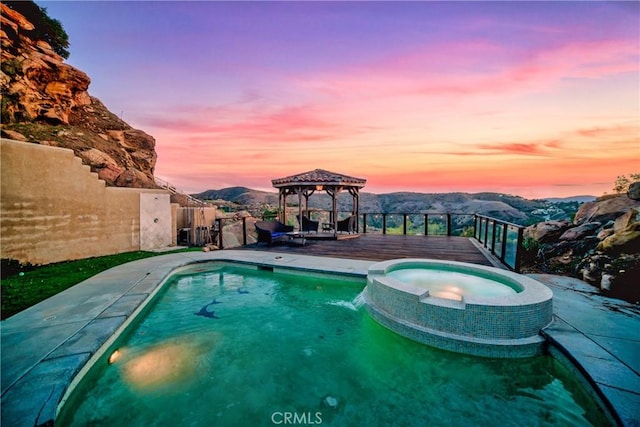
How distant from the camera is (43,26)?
20.0 m

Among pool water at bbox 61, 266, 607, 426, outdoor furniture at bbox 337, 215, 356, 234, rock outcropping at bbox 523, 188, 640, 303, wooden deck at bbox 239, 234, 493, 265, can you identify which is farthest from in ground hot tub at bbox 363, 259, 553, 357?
outdoor furniture at bbox 337, 215, 356, 234

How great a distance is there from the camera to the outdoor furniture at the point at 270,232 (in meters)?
9.88

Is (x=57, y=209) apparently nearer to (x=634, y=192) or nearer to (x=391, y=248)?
(x=391, y=248)

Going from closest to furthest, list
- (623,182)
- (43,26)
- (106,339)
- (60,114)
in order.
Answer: (106,339) → (623,182) → (60,114) → (43,26)

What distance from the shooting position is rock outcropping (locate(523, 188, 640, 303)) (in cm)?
511

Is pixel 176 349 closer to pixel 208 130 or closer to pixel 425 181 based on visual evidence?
pixel 208 130

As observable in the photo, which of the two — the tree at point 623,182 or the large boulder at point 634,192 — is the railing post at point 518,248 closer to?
the large boulder at point 634,192

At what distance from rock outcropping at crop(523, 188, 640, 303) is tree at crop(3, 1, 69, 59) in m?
29.5

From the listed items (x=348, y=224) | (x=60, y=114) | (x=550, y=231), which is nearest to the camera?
(x=550, y=231)

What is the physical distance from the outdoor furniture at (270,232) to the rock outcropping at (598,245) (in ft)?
25.5

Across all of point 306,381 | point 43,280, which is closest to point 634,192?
point 306,381

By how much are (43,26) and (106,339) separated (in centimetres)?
2814

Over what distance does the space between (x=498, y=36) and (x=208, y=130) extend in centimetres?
1293

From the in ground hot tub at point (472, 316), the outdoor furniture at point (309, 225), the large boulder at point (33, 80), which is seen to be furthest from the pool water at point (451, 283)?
the large boulder at point (33, 80)
